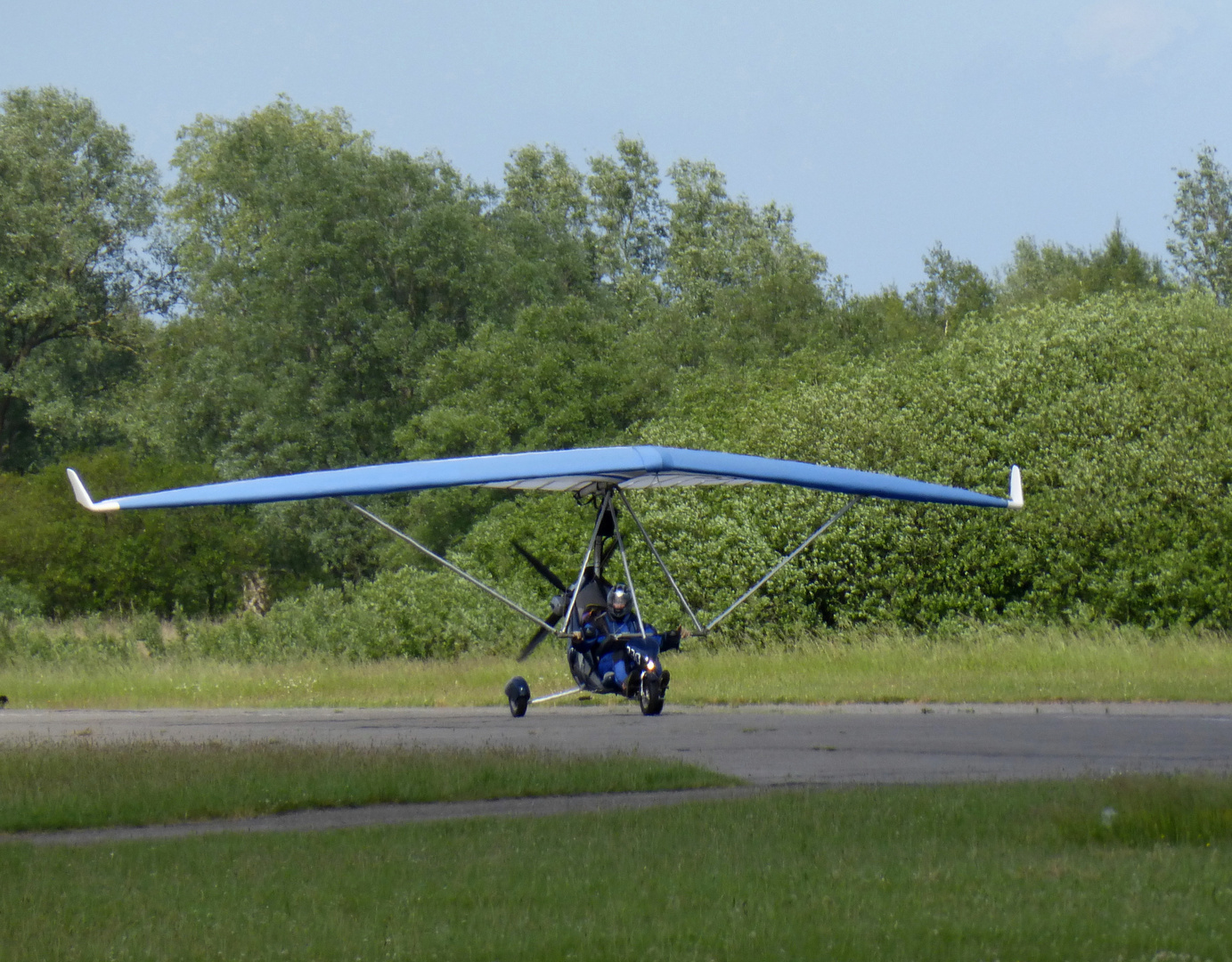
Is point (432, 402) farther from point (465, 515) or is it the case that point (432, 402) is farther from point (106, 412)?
point (106, 412)

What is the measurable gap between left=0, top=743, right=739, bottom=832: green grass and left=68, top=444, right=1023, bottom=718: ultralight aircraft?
3.67 m

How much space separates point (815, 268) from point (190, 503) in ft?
179

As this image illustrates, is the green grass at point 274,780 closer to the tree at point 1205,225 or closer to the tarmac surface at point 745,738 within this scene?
the tarmac surface at point 745,738

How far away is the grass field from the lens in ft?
64.4

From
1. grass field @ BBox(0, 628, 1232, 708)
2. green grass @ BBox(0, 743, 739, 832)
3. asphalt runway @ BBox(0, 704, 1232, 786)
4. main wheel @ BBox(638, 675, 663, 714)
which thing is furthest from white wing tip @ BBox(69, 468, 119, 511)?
grass field @ BBox(0, 628, 1232, 708)

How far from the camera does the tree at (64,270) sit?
58.5m

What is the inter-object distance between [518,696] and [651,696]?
5.66ft

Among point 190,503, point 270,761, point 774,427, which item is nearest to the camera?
point 270,761

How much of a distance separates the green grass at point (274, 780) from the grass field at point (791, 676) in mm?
7899

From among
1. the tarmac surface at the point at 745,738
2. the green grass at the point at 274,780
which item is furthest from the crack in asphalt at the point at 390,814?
the green grass at the point at 274,780

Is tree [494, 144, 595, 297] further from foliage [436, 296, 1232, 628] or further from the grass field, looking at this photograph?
the grass field

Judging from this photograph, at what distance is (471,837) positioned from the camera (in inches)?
333

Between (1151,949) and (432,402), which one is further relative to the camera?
(432,402)

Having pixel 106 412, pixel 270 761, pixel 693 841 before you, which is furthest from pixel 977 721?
pixel 106 412
